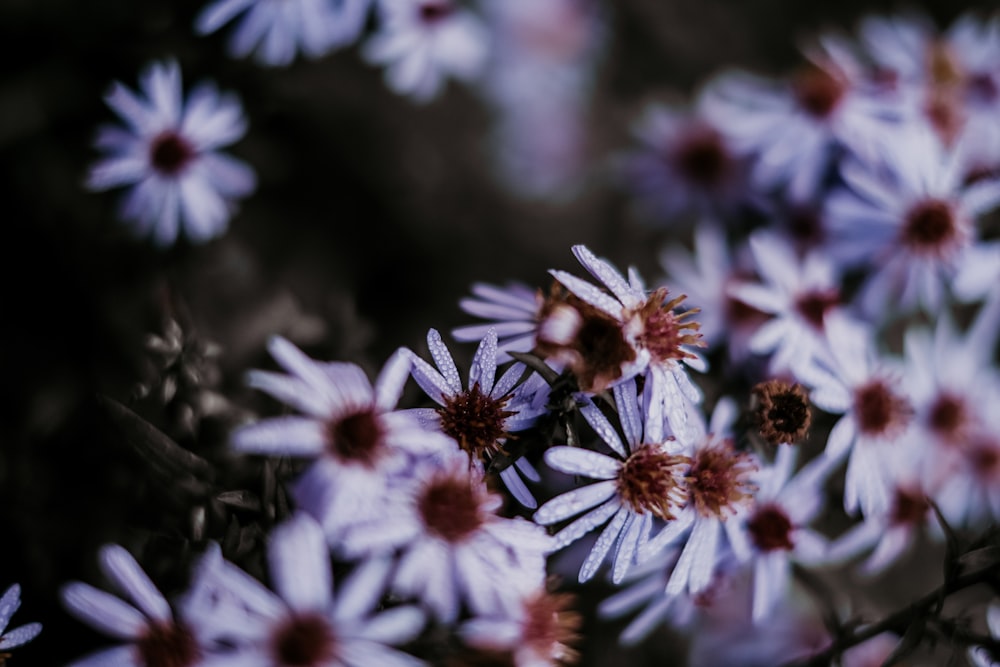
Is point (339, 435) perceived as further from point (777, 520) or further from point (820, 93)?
point (820, 93)

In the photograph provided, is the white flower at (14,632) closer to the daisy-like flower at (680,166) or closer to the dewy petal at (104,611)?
the dewy petal at (104,611)

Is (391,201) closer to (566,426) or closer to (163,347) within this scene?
(163,347)

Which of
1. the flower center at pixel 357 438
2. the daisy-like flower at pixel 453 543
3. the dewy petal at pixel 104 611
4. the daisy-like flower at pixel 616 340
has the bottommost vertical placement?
the dewy petal at pixel 104 611

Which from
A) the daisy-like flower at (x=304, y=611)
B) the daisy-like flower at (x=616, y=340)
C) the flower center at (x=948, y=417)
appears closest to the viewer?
the daisy-like flower at (x=304, y=611)

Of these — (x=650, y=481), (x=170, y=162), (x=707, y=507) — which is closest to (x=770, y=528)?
(x=707, y=507)

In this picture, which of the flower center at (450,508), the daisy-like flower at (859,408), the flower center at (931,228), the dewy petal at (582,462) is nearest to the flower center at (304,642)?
the flower center at (450,508)

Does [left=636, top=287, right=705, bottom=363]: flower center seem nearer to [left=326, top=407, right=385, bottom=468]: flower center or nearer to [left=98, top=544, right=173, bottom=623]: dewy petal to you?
[left=326, top=407, right=385, bottom=468]: flower center

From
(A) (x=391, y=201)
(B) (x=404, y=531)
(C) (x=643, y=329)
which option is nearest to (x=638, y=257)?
(A) (x=391, y=201)
